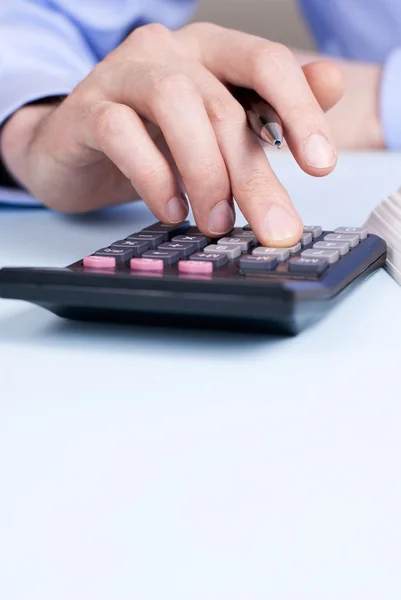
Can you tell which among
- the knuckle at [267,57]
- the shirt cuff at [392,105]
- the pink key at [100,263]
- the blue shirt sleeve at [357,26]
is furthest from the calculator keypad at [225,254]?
the blue shirt sleeve at [357,26]

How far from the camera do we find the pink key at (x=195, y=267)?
1.00ft

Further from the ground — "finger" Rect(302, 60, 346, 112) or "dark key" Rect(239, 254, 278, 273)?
"finger" Rect(302, 60, 346, 112)

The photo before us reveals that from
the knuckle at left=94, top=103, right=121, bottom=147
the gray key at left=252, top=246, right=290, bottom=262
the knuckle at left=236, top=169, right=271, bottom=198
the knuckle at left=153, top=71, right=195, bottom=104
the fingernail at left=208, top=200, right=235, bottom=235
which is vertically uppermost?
the knuckle at left=153, top=71, right=195, bottom=104

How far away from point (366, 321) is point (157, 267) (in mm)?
85

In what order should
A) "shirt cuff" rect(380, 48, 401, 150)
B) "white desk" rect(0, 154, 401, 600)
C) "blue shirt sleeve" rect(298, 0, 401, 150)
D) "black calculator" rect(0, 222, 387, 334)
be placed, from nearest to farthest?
1. "white desk" rect(0, 154, 401, 600)
2. "black calculator" rect(0, 222, 387, 334)
3. "shirt cuff" rect(380, 48, 401, 150)
4. "blue shirt sleeve" rect(298, 0, 401, 150)

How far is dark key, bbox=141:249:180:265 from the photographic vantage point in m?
0.32

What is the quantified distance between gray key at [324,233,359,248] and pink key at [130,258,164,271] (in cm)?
9

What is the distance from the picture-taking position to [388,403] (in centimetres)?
24

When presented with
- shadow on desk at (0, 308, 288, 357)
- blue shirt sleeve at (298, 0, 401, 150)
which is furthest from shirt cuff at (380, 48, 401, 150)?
shadow on desk at (0, 308, 288, 357)

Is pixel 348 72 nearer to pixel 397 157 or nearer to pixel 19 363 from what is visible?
pixel 397 157

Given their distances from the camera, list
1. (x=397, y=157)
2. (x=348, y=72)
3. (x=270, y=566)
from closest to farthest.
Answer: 1. (x=270, y=566)
2. (x=397, y=157)
3. (x=348, y=72)

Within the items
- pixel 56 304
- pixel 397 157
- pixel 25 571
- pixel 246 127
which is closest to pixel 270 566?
pixel 25 571

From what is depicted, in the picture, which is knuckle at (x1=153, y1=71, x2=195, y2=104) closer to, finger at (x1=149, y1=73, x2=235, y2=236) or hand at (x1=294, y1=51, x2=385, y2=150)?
finger at (x1=149, y1=73, x2=235, y2=236)

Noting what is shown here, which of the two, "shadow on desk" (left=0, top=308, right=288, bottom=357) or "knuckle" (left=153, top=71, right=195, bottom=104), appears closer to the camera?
"shadow on desk" (left=0, top=308, right=288, bottom=357)
